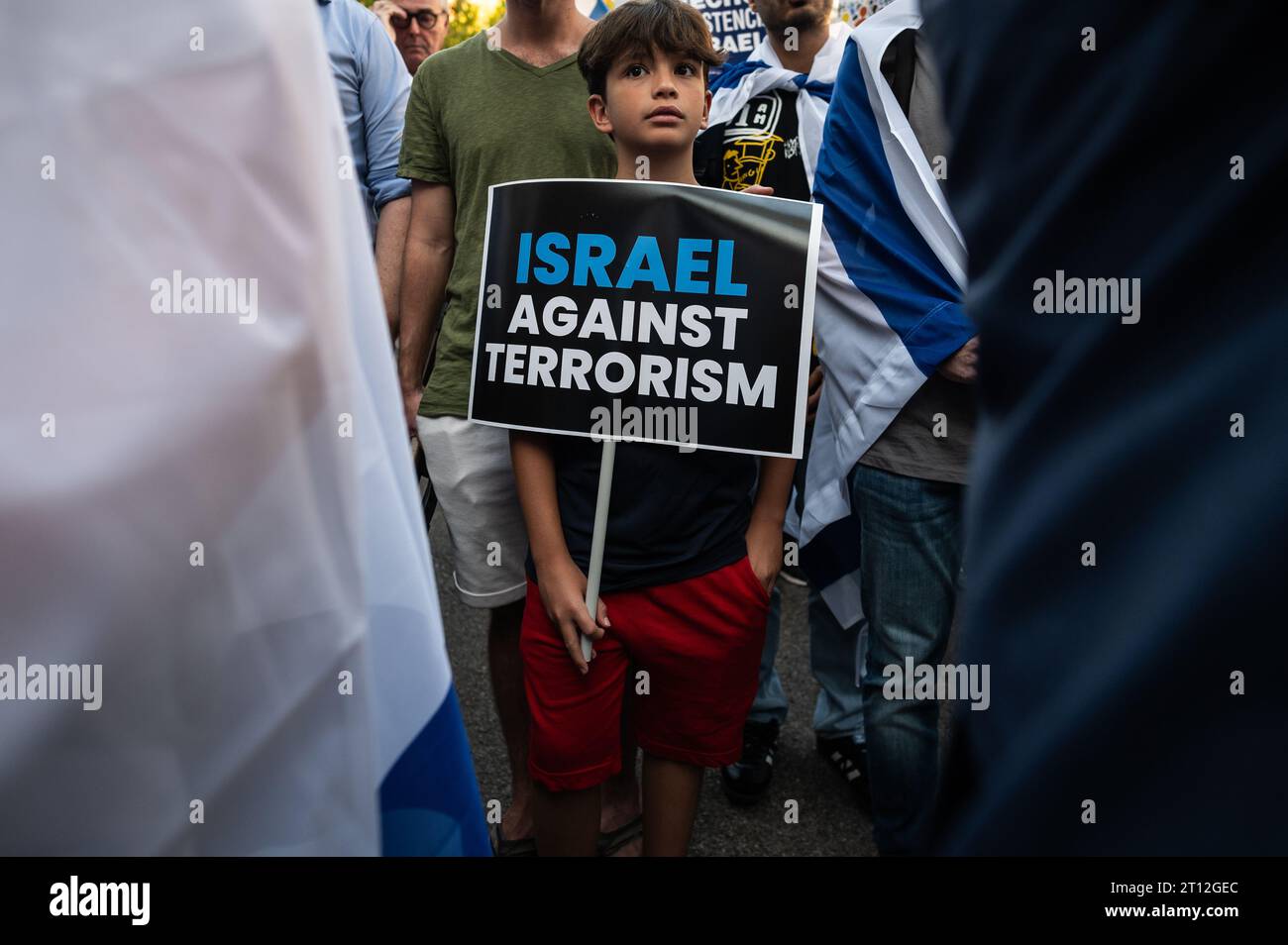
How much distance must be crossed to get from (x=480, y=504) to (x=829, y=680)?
1194 millimetres

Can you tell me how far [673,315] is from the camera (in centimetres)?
202

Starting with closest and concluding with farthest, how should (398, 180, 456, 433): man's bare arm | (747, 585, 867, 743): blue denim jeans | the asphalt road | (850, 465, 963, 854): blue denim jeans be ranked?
(850, 465, 963, 854): blue denim jeans < (398, 180, 456, 433): man's bare arm < the asphalt road < (747, 585, 867, 743): blue denim jeans

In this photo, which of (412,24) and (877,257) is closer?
(877,257)

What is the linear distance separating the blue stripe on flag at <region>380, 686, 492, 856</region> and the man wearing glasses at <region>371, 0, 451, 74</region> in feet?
13.5

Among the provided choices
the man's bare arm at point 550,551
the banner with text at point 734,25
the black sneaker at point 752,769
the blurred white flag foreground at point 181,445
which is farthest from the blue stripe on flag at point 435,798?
the banner with text at point 734,25

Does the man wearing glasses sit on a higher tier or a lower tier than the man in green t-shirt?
higher

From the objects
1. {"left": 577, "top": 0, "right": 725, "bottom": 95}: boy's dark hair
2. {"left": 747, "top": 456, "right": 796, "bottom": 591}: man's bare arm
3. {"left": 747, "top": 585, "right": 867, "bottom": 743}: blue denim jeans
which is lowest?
{"left": 747, "top": 585, "right": 867, "bottom": 743}: blue denim jeans

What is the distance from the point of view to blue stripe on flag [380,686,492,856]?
36.8 inches

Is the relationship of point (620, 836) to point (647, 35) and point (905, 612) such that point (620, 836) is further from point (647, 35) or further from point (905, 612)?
point (647, 35)

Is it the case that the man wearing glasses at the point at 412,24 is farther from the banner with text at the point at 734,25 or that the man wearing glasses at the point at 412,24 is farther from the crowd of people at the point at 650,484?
the crowd of people at the point at 650,484

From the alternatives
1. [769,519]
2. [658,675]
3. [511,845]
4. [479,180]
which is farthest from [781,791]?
[479,180]

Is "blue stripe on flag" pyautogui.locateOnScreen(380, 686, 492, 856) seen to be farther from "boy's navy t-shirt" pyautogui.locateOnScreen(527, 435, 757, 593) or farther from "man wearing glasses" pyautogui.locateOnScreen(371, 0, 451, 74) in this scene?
"man wearing glasses" pyautogui.locateOnScreen(371, 0, 451, 74)

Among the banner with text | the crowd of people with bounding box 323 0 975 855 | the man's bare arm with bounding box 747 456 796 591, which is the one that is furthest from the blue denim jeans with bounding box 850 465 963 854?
the banner with text
